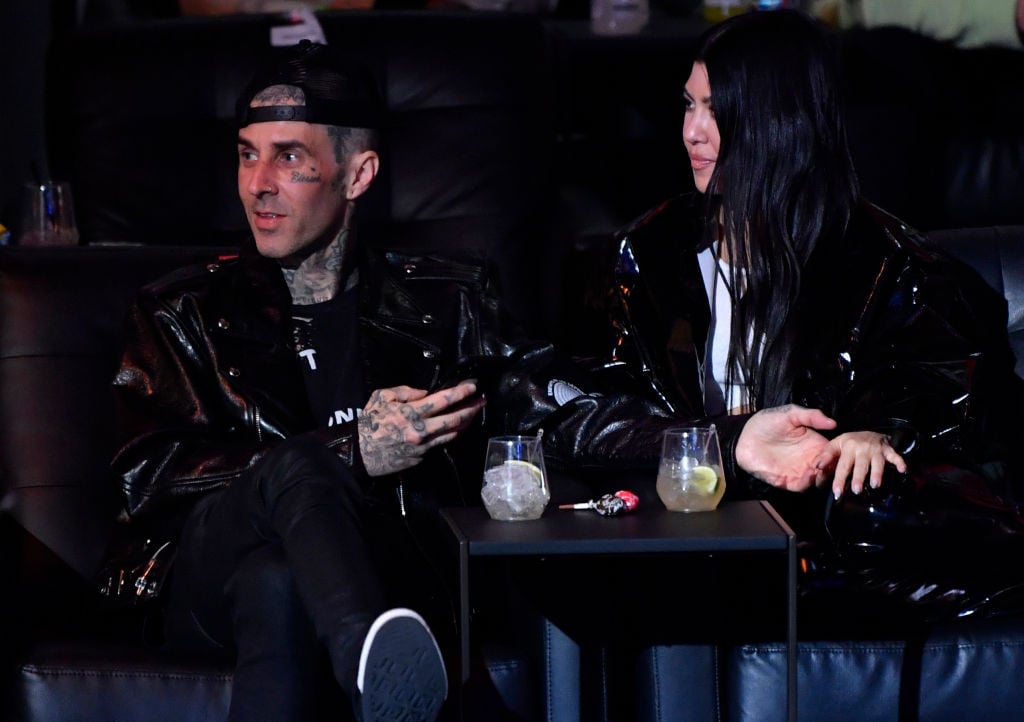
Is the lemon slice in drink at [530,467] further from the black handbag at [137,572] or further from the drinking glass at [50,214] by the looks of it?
the drinking glass at [50,214]

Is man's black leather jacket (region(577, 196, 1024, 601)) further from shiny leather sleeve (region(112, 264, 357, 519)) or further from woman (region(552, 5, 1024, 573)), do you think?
shiny leather sleeve (region(112, 264, 357, 519))

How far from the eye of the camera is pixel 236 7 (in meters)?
3.96

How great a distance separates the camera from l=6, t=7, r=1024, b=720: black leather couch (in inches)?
88.8

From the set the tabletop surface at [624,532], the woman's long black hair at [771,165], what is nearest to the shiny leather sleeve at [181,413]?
the tabletop surface at [624,532]

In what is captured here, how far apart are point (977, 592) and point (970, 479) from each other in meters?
0.17

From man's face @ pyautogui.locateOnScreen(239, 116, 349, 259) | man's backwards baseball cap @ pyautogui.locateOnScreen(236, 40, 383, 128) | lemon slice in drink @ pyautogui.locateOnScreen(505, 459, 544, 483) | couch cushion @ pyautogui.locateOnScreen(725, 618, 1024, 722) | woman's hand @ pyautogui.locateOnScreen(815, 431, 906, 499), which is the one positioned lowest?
couch cushion @ pyautogui.locateOnScreen(725, 618, 1024, 722)

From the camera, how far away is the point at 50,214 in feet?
11.4

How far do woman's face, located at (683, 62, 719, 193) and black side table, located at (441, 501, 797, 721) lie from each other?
811 millimetres

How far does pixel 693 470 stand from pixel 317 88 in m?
1.00

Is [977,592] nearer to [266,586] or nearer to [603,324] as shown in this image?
[603,324]

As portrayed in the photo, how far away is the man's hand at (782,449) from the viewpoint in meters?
2.18

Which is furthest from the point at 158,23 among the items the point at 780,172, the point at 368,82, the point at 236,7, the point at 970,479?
the point at 970,479

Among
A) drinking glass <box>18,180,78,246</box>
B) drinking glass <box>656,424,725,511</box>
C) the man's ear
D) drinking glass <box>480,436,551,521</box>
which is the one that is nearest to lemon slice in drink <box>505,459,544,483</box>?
drinking glass <box>480,436,551,521</box>

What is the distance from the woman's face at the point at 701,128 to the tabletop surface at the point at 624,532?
0.80m
